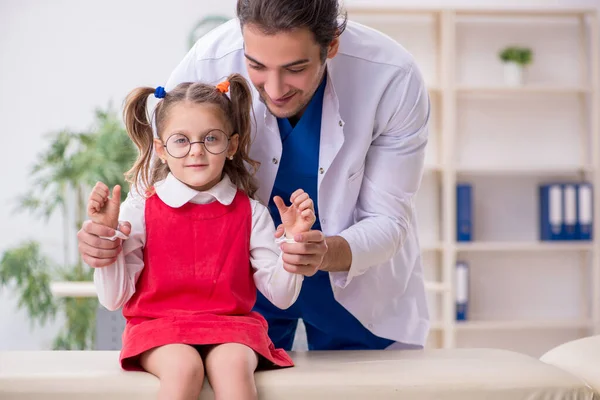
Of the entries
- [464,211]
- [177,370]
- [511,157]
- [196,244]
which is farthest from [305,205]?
[511,157]

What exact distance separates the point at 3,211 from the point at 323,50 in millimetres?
3610

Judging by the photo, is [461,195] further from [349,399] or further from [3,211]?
[349,399]


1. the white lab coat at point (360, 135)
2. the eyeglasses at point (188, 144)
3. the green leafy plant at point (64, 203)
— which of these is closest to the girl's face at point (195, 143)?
the eyeglasses at point (188, 144)

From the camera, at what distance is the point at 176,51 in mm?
4766

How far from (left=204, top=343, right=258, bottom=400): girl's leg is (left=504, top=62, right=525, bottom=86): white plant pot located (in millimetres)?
3533

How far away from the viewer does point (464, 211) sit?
179 inches

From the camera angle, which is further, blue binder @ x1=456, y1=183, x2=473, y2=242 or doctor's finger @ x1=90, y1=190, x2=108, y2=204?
blue binder @ x1=456, y1=183, x2=473, y2=242

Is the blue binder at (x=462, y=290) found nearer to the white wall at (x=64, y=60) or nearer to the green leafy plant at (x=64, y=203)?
the white wall at (x=64, y=60)

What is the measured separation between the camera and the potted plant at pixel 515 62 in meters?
4.55

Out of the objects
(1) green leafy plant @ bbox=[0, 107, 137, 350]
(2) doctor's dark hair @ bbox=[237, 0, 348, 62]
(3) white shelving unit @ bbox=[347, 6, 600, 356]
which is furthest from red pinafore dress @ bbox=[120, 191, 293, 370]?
(3) white shelving unit @ bbox=[347, 6, 600, 356]

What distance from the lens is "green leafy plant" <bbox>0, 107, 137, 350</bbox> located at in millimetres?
4191

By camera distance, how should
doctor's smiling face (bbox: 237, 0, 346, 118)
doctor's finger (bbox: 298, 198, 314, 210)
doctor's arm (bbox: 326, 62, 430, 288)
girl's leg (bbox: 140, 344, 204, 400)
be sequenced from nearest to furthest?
girl's leg (bbox: 140, 344, 204, 400) < doctor's finger (bbox: 298, 198, 314, 210) < doctor's smiling face (bbox: 237, 0, 346, 118) < doctor's arm (bbox: 326, 62, 430, 288)

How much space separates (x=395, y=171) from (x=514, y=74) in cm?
294

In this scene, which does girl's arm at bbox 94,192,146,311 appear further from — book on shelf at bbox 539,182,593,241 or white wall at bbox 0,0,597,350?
book on shelf at bbox 539,182,593,241
